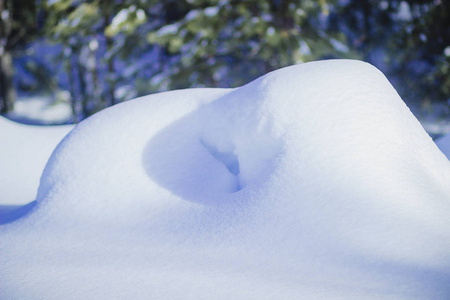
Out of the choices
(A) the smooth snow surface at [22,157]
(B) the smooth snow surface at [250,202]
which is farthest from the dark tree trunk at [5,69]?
(B) the smooth snow surface at [250,202]

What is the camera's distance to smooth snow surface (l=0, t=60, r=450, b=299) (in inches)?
55.9

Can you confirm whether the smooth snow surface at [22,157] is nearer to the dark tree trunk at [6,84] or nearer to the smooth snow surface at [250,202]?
the smooth snow surface at [250,202]

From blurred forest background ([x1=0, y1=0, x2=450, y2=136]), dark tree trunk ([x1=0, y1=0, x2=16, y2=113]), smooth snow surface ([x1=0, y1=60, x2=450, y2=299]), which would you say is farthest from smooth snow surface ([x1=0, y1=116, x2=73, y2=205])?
dark tree trunk ([x1=0, y1=0, x2=16, y2=113])

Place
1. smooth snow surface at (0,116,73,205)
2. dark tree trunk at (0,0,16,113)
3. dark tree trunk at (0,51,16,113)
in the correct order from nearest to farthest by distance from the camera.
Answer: smooth snow surface at (0,116,73,205) → dark tree trunk at (0,0,16,113) → dark tree trunk at (0,51,16,113)

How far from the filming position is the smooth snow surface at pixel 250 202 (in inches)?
55.9

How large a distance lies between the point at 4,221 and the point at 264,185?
1.51 meters

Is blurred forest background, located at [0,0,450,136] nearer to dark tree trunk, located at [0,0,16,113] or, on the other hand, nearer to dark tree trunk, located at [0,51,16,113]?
dark tree trunk, located at [0,0,16,113]

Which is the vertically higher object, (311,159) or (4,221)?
(311,159)

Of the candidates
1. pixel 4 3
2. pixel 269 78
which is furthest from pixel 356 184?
pixel 4 3

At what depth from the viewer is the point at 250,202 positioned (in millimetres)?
1678

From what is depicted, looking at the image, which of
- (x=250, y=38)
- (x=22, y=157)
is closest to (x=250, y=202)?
(x=22, y=157)

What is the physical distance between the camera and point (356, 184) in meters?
1.59

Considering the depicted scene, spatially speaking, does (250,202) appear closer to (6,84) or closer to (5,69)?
(5,69)

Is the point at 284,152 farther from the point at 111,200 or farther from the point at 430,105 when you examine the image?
the point at 430,105
